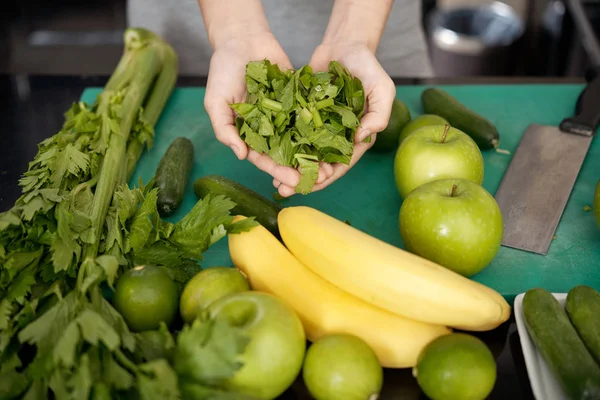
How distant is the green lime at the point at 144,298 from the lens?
3.81 ft

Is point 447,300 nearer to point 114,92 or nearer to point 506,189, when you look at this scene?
point 506,189

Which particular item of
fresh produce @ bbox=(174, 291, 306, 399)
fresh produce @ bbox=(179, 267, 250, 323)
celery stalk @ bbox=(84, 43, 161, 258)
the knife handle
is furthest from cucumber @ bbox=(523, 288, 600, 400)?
celery stalk @ bbox=(84, 43, 161, 258)

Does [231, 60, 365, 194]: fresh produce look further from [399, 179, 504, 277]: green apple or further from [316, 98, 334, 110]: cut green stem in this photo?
[399, 179, 504, 277]: green apple

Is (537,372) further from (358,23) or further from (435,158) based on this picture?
(358,23)

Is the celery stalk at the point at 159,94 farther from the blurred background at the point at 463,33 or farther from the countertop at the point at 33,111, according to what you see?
the blurred background at the point at 463,33

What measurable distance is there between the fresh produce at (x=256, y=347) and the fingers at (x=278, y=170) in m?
0.44

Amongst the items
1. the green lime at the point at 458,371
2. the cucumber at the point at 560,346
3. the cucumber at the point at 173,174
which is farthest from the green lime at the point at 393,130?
the green lime at the point at 458,371

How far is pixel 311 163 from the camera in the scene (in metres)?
1.43

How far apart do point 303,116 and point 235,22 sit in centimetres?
49

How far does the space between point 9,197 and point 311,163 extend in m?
0.93

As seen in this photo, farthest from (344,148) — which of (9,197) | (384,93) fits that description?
(9,197)

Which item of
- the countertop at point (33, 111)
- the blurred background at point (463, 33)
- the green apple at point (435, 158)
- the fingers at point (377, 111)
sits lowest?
the blurred background at point (463, 33)

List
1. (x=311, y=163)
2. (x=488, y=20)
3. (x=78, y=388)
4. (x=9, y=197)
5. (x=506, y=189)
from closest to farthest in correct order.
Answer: (x=78, y=388)
(x=311, y=163)
(x=506, y=189)
(x=9, y=197)
(x=488, y=20)

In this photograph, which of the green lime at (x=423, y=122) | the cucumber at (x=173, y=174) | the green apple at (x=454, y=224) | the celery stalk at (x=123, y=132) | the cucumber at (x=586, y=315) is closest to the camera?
the cucumber at (x=586, y=315)
